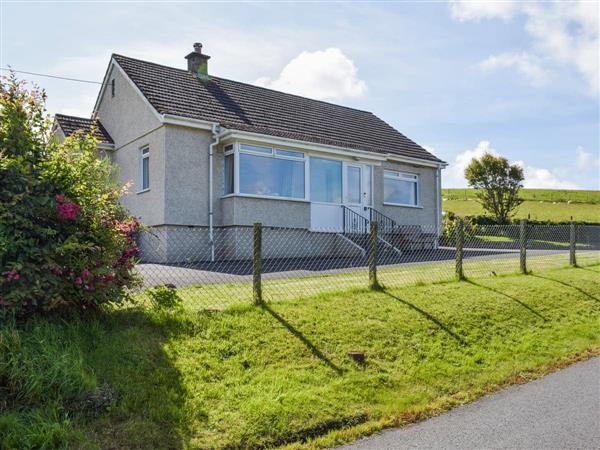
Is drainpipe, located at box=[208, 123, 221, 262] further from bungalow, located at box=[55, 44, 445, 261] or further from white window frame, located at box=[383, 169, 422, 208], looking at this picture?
white window frame, located at box=[383, 169, 422, 208]

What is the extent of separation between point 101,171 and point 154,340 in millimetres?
1992

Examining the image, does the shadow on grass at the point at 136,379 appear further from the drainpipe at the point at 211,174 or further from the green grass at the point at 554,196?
the green grass at the point at 554,196

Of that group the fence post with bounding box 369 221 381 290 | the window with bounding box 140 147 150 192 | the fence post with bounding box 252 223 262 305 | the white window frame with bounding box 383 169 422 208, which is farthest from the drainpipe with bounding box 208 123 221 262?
the fence post with bounding box 252 223 262 305

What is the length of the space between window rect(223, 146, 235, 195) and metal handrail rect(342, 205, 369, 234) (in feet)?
13.7

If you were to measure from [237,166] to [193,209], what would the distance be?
175cm

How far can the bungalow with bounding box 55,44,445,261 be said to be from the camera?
14953 mm

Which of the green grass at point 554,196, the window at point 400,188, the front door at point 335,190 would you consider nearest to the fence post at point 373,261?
the front door at point 335,190

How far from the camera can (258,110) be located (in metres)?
18.2

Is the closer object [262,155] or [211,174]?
[211,174]

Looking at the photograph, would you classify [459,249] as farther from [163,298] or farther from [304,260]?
[163,298]

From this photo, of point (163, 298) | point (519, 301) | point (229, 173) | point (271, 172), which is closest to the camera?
point (163, 298)

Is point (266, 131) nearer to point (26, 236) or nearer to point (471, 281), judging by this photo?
point (471, 281)

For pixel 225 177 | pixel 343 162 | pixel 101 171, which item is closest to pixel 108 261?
pixel 101 171

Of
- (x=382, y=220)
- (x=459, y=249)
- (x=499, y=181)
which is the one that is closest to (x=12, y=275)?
(x=459, y=249)
